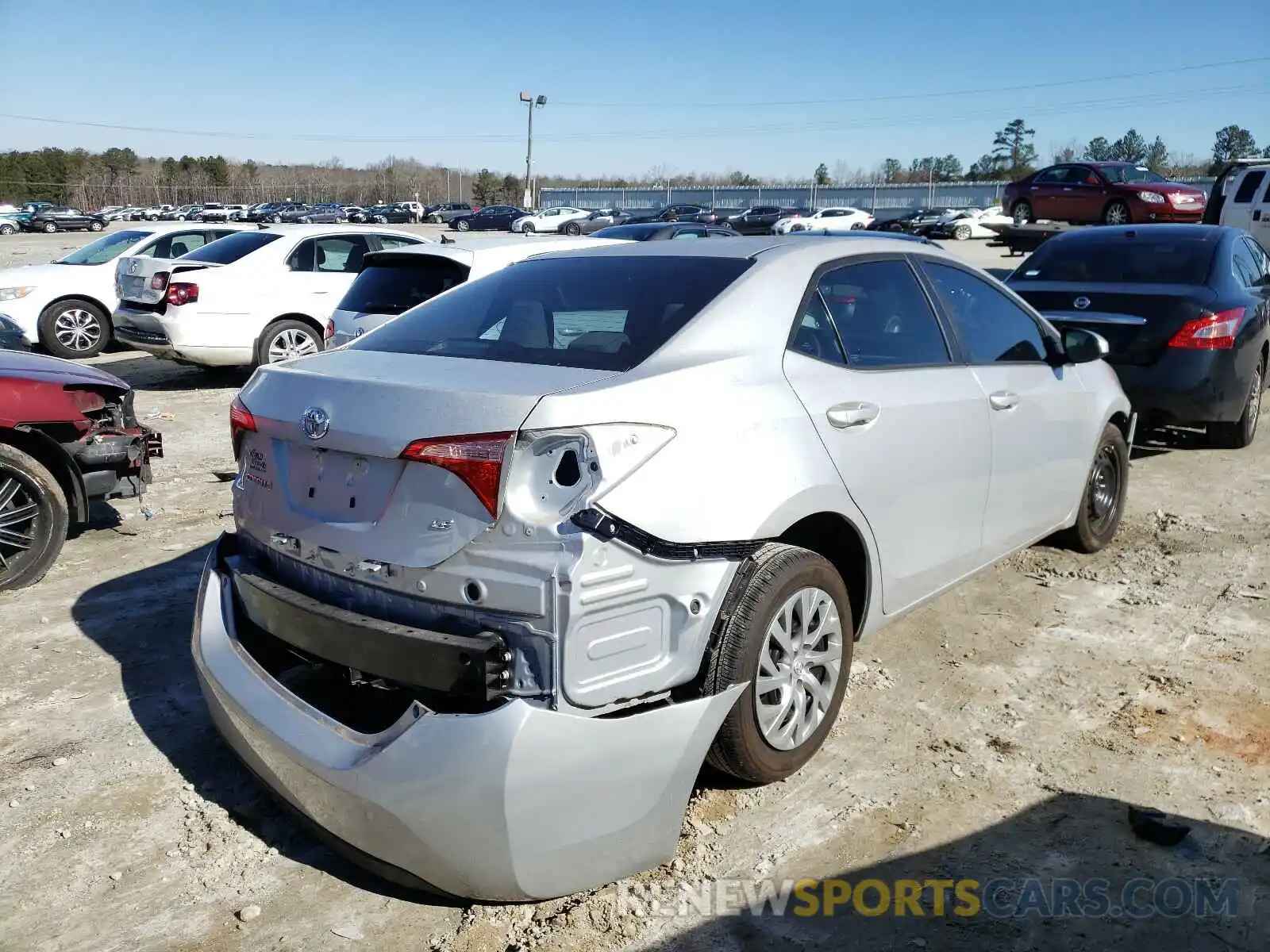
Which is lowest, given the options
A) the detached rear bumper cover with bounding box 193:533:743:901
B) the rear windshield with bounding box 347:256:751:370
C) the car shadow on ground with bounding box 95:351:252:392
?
the car shadow on ground with bounding box 95:351:252:392

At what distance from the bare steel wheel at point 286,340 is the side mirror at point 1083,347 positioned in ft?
25.7

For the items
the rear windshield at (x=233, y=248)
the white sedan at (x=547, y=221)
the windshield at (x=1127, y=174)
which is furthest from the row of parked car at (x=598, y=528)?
the white sedan at (x=547, y=221)

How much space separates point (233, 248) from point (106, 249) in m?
3.18

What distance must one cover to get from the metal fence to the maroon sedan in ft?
110

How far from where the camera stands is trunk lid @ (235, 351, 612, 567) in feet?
8.62

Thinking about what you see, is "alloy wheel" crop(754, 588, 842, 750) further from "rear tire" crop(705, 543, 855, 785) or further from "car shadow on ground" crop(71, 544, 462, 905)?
"car shadow on ground" crop(71, 544, 462, 905)

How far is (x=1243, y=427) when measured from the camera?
25.6 ft

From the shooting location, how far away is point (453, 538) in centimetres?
261

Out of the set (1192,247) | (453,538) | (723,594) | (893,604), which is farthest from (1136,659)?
(1192,247)

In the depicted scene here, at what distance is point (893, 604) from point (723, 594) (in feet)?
3.63

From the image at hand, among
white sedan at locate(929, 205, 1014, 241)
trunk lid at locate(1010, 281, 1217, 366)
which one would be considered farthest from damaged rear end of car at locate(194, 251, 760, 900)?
white sedan at locate(929, 205, 1014, 241)

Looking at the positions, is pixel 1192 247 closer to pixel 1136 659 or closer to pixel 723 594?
pixel 1136 659

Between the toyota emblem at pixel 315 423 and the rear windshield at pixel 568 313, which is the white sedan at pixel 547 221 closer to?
the rear windshield at pixel 568 313

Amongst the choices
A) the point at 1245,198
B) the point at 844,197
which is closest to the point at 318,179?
the point at 844,197
